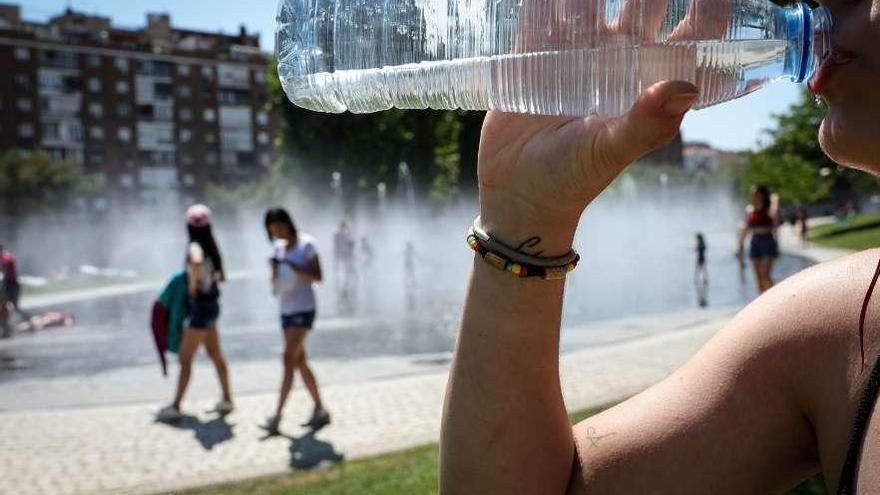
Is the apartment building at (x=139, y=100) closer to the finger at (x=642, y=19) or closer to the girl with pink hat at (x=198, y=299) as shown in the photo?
the girl with pink hat at (x=198, y=299)

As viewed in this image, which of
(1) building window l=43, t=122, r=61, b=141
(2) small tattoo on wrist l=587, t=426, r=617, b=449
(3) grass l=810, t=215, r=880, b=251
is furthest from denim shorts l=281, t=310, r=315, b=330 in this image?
(1) building window l=43, t=122, r=61, b=141

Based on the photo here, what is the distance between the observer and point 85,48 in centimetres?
9362

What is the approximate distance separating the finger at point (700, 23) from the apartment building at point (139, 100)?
95357mm

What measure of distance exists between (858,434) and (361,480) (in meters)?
5.26

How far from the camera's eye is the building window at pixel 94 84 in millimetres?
94938

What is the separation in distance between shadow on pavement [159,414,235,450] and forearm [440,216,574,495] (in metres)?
6.70

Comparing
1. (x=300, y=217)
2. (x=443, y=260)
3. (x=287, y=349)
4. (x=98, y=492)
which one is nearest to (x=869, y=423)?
(x=98, y=492)

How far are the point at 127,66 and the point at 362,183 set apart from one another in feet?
187

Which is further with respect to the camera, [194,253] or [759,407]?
[194,253]

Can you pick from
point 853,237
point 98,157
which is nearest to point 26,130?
point 98,157

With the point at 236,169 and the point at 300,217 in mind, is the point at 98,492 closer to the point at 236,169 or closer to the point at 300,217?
the point at 300,217

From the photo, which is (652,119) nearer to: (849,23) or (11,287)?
(849,23)

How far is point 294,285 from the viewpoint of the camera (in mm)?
8266

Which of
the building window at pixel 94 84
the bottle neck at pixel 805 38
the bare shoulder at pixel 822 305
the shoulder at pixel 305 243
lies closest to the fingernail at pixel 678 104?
the bottle neck at pixel 805 38
